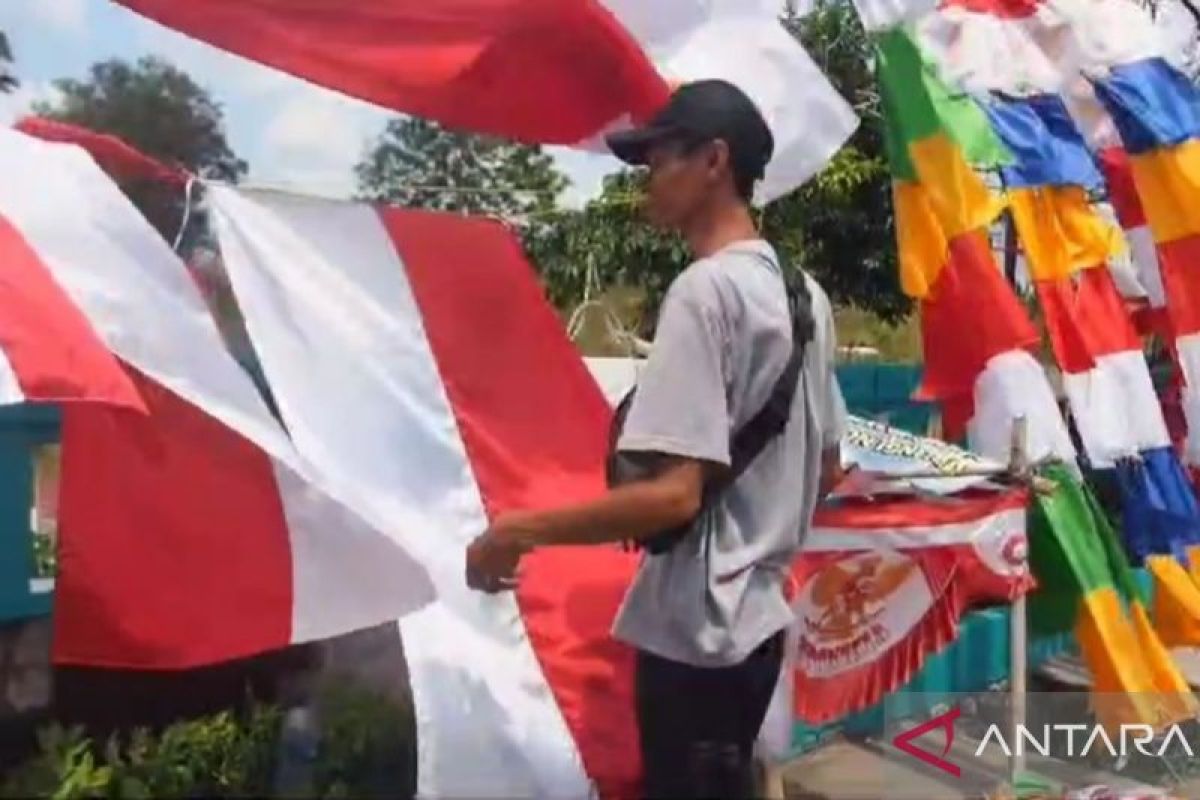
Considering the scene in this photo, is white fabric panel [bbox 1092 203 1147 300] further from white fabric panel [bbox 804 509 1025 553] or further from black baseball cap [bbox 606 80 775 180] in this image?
black baseball cap [bbox 606 80 775 180]

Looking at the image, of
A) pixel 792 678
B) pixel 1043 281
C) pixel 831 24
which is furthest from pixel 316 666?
pixel 831 24

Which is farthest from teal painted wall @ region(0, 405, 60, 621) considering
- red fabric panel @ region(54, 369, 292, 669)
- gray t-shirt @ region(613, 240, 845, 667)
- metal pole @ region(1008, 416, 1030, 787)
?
metal pole @ region(1008, 416, 1030, 787)

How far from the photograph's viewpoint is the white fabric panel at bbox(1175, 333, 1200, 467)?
499 centimetres

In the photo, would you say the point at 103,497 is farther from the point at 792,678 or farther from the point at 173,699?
the point at 792,678

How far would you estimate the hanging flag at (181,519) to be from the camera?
2.82 metres

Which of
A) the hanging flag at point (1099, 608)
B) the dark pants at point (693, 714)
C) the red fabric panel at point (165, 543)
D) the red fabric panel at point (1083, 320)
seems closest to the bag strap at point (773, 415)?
the dark pants at point (693, 714)

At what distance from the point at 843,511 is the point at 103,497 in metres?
1.73

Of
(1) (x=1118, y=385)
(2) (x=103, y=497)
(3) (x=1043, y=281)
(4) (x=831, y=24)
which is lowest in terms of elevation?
(2) (x=103, y=497)

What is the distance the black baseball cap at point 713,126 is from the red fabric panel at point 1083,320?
2.59m

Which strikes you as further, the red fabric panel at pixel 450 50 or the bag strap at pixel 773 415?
the red fabric panel at pixel 450 50

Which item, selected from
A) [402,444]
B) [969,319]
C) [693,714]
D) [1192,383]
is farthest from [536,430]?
[1192,383]

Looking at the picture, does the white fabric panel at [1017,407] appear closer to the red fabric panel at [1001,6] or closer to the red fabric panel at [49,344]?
the red fabric panel at [1001,6]

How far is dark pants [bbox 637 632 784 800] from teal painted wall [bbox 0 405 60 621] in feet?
4.68

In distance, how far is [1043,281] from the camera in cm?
482
